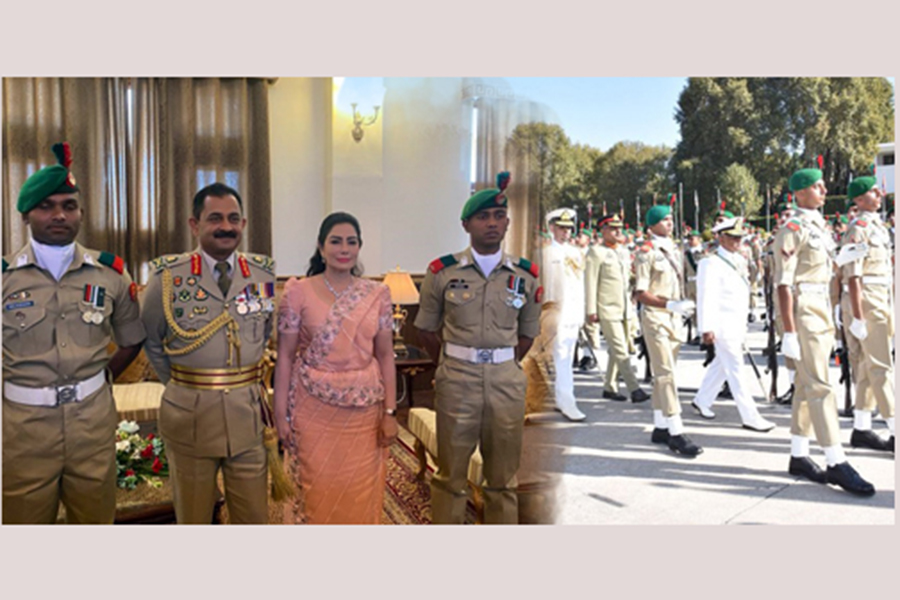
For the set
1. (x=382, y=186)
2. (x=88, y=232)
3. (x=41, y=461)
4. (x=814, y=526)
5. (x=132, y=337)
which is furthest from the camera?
(x=88, y=232)

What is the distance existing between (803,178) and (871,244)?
450 millimetres

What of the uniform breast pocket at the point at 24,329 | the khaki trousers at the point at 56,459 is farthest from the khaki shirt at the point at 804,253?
the uniform breast pocket at the point at 24,329

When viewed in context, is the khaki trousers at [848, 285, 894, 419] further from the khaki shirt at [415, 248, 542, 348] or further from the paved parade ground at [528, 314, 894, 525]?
the khaki shirt at [415, 248, 542, 348]

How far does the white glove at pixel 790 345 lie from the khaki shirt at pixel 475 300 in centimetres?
121

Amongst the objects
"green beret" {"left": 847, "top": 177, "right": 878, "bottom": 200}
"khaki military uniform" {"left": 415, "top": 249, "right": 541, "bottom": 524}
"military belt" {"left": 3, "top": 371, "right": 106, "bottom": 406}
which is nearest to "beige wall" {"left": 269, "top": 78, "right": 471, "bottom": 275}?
"khaki military uniform" {"left": 415, "top": 249, "right": 541, "bottom": 524}

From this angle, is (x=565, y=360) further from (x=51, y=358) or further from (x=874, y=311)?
(x=51, y=358)

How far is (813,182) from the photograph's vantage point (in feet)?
9.90

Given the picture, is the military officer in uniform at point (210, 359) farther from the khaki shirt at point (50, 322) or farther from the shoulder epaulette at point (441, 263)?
the shoulder epaulette at point (441, 263)

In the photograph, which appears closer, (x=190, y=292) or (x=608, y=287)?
(x=190, y=292)

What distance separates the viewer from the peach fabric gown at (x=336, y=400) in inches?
99.6

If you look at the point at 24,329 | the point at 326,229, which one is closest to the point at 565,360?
the point at 326,229

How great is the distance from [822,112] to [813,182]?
339 mm

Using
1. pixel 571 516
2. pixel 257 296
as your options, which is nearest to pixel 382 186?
pixel 257 296

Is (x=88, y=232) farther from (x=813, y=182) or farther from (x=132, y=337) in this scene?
(x=813, y=182)
